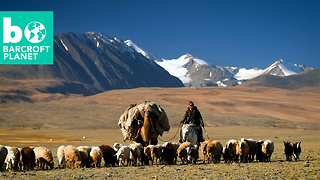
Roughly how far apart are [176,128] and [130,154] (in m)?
55.6

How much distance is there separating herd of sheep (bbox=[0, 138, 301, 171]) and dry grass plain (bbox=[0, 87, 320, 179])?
2.90 feet

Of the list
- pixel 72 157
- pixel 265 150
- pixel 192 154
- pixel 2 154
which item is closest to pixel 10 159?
pixel 2 154

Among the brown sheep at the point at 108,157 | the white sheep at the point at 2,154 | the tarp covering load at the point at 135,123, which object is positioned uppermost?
the tarp covering load at the point at 135,123

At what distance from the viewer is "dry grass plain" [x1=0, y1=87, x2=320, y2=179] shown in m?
13.0

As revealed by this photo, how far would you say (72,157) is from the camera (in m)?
15.7

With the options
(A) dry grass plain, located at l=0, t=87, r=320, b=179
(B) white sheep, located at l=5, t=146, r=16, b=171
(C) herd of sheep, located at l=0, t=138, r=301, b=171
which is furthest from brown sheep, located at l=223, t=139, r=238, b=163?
(B) white sheep, located at l=5, t=146, r=16, b=171

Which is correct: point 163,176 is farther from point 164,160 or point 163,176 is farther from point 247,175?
point 164,160

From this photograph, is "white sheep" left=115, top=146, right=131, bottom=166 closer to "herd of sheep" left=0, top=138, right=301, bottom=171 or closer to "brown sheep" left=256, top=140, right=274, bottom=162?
"herd of sheep" left=0, top=138, right=301, bottom=171

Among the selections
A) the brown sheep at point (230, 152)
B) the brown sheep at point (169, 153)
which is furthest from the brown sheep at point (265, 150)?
the brown sheep at point (169, 153)

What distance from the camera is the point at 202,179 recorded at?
11562 mm

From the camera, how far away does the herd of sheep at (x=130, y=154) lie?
597 inches

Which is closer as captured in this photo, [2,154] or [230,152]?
[2,154]

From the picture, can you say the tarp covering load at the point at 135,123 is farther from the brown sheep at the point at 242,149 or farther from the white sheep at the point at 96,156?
the brown sheep at the point at 242,149

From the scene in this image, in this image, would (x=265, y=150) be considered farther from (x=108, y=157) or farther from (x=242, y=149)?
(x=108, y=157)
